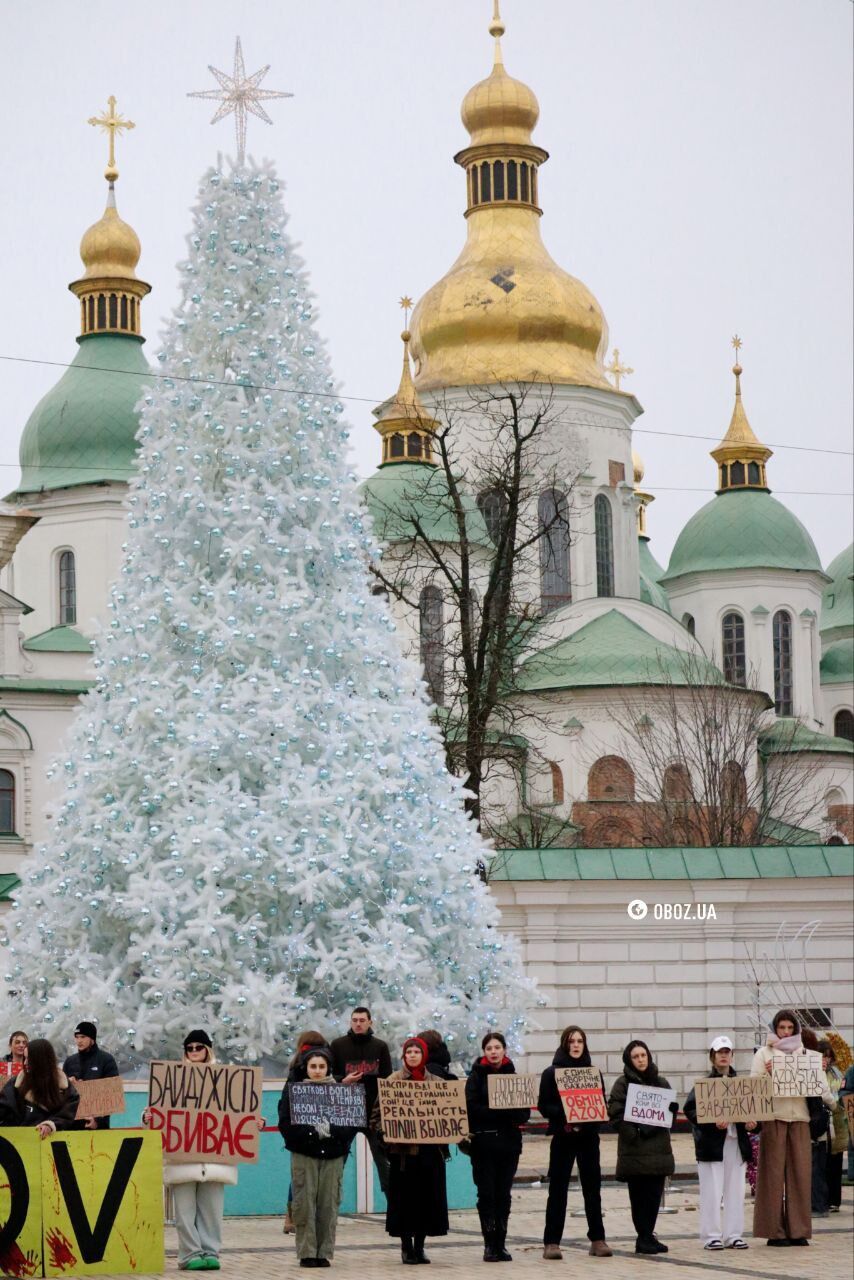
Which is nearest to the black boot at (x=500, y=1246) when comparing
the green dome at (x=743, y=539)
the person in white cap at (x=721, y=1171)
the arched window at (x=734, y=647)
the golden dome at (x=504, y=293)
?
the person in white cap at (x=721, y=1171)

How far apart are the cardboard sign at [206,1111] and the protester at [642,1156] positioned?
2.20 meters

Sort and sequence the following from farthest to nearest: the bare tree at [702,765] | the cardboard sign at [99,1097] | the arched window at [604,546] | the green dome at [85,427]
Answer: the arched window at [604,546] < the green dome at [85,427] < the bare tree at [702,765] < the cardboard sign at [99,1097]

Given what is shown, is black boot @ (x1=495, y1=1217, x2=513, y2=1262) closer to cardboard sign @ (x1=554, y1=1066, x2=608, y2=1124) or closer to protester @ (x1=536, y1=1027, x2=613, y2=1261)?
protester @ (x1=536, y1=1027, x2=613, y2=1261)

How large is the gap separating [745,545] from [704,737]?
14.9 metres

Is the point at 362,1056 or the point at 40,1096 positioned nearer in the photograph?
the point at 40,1096

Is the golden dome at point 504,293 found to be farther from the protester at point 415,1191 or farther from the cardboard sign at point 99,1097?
the protester at point 415,1191

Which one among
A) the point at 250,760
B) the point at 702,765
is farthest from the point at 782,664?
the point at 250,760

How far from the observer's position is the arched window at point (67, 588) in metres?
52.5

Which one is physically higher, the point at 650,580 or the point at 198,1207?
the point at 650,580

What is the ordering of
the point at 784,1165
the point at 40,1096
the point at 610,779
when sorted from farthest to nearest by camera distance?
the point at 610,779
the point at 784,1165
the point at 40,1096

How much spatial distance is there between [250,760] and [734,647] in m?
47.3

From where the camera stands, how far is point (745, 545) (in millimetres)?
62094

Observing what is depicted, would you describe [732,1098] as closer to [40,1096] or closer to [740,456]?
[40,1096]

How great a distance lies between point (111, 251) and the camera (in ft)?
181
